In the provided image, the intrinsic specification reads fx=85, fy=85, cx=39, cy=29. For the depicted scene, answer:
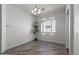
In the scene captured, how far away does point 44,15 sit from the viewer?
664 cm

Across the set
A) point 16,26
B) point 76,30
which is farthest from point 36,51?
point 76,30

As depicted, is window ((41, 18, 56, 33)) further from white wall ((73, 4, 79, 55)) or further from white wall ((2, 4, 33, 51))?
white wall ((73, 4, 79, 55))

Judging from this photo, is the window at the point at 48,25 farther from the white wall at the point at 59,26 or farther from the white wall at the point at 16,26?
the white wall at the point at 16,26

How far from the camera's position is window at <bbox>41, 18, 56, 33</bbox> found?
6.31 m

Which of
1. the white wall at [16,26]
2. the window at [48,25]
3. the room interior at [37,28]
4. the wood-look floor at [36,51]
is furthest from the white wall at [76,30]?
the window at [48,25]

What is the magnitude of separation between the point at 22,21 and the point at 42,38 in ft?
7.73

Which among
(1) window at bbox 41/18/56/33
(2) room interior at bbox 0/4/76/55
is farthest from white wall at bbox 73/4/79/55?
(1) window at bbox 41/18/56/33

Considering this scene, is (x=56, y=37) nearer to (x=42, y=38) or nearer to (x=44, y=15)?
(x=42, y=38)

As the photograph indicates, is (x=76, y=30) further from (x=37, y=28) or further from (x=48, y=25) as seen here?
(x=37, y=28)

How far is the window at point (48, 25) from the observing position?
6.31 meters

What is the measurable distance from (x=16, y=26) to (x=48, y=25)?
2.72 metres

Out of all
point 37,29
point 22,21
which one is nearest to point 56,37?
point 37,29
